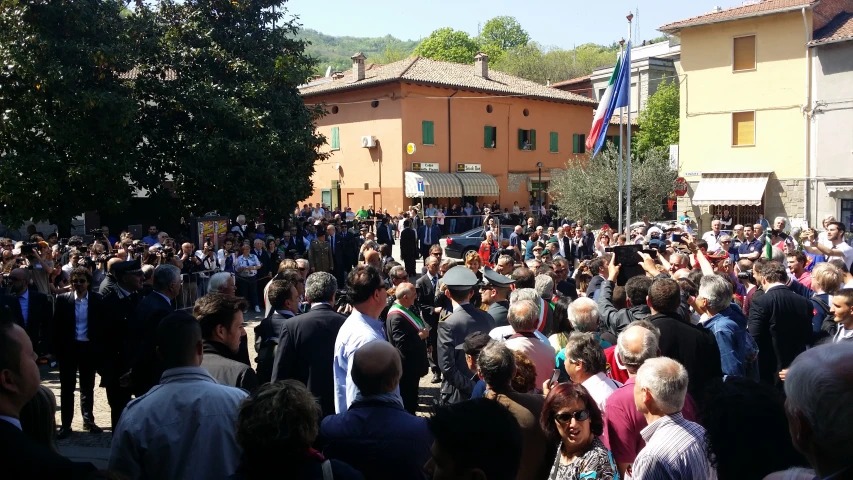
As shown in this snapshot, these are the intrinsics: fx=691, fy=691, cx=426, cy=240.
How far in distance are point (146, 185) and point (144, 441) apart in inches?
726

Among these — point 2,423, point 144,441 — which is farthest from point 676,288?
point 2,423

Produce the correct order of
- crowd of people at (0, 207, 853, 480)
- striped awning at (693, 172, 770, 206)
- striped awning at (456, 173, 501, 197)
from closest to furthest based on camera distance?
crowd of people at (0, 207, 853, 480) → striped awning at (693, 172, 770, 206) → striped awning at (456, 173, 501, 197)

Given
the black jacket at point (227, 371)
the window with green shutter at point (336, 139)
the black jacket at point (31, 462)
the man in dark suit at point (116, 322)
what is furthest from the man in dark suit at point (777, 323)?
the window with green shutter at point (336, 139)

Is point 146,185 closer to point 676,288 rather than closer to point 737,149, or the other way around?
point 676,288

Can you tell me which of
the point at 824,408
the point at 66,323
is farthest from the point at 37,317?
the point at 824,408

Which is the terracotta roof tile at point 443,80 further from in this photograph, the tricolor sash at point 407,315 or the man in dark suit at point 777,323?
the tricolor sash at point 407,315

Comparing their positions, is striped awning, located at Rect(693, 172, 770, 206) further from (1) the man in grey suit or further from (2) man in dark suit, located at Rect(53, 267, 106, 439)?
(2) man in dark suit, located at Rect(53, 267, 106, 439)

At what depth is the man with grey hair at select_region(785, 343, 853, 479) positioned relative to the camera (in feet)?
6.10

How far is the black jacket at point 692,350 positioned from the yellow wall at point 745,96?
87.1ft

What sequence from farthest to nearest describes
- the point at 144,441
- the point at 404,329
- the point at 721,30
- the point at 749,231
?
the point at 721,30 → the point at 749,231 → the point at 404,329 → the point at 144,441

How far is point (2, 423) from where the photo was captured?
94.8 inches

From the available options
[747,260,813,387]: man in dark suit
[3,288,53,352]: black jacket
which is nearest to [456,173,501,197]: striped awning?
[3,288,53,352]: black jacket

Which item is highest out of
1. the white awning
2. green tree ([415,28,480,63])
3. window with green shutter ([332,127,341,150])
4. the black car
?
green tree ([415,28,480,63])

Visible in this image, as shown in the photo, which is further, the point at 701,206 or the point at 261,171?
the point at 701,206
